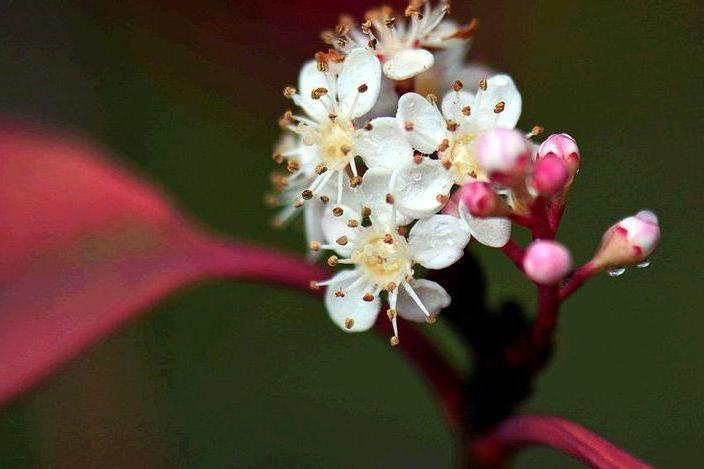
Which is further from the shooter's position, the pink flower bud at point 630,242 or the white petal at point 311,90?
the white petal at point 311,90

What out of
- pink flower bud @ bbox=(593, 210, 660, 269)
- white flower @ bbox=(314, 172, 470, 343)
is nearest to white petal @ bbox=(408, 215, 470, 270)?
white flower @ bbox=(314, 172, 470, 343)

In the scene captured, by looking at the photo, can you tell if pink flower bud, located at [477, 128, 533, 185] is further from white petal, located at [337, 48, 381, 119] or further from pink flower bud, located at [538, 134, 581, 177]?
white petal, located at [337, 48, 381, 119]

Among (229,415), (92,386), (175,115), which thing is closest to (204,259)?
(92,386)

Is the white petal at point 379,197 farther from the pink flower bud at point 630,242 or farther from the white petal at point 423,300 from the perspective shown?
the pink flower bud at point 630,242

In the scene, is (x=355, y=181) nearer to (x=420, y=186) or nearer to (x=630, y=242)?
(x=420, y=186)

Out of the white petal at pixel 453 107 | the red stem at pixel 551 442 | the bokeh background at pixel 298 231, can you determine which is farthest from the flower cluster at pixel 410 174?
the bokeh background at pixel 298 231

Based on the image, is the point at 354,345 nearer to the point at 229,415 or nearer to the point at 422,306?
the point at 229,415

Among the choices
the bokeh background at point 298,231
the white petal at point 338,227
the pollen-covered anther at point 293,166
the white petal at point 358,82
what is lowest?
the bokeh background at point 298,231
